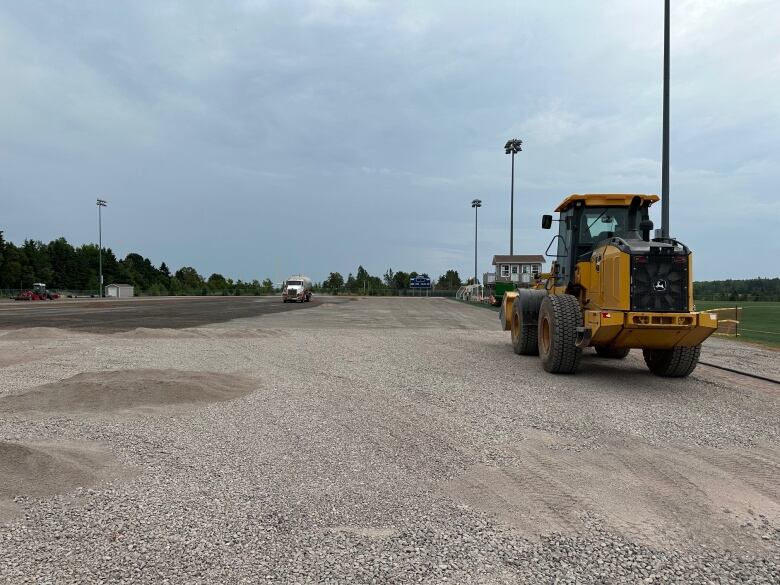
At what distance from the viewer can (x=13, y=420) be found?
18.3 feet

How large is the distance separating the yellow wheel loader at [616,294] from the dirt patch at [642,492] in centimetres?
302

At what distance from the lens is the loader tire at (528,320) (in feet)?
35.9

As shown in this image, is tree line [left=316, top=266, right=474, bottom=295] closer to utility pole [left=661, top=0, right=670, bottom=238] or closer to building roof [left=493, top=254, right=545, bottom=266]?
building roof [left=493, top=254, right=545, bottom=266]

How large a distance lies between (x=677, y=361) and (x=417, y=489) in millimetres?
6730

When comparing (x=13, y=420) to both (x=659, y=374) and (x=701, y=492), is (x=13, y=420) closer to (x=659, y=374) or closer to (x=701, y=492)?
(x=701, y=492)

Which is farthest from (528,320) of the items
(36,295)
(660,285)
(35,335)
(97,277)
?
(97,277)

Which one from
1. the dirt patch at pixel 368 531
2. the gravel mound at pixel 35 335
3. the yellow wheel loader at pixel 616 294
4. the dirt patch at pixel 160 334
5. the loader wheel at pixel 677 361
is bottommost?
the dirt patch at pixel 368 531

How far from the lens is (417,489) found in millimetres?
3805

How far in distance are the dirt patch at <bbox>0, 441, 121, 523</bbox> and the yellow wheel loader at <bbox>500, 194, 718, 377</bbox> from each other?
6.74 metres

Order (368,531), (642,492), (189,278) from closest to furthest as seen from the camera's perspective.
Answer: (368,531)
(642,492)
(189,278)

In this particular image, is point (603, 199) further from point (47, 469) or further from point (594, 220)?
point (47, 469)

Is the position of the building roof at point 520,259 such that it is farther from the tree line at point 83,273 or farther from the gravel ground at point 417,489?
the gravel ground at point 417,489

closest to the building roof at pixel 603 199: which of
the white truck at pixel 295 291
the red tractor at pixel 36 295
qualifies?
the white truck at pixel 295 291

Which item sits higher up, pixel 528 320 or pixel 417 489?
pixel 528 320
